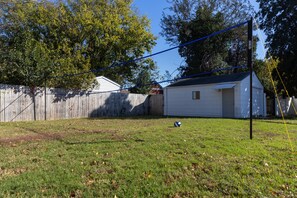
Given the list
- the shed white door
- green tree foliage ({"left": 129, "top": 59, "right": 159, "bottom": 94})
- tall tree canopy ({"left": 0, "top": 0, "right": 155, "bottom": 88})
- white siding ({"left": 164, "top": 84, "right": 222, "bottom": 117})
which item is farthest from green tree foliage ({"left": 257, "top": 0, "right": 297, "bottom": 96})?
green tree foliage ({"left": 129, "top": 59, "right": 159, "bottom": 94})

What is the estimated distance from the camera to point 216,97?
16.5 m

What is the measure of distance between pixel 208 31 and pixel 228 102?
1158cm

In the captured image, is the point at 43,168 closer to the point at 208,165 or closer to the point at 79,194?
the point at 79,194

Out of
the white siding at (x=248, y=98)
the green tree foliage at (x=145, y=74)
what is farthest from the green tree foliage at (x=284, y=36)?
the green tree foliage at (x=145, y=74)

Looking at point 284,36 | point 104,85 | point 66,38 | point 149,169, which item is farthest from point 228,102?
point 149,169

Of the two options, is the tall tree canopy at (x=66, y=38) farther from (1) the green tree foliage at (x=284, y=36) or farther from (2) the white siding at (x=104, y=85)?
(1) the green tree foliage at (x=284, y=36)

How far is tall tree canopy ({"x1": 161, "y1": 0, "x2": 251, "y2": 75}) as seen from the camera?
2531 cm

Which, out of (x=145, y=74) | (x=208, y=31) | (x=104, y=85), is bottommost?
(x=104, y=85)

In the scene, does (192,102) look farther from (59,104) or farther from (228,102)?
(59,104)

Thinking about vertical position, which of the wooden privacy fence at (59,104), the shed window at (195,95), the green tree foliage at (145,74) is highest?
the green tree foliage at (145,74)

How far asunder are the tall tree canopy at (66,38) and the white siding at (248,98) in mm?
8865

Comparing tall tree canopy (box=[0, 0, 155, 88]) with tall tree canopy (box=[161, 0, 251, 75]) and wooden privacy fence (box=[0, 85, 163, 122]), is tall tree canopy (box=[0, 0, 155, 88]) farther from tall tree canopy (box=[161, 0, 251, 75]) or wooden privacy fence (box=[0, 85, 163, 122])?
tall tree canopy (box=[161, 0, 251, 75])

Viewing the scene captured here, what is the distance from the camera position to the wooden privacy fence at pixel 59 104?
39.5 feet

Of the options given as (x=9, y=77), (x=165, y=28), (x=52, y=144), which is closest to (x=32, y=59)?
(x=9, y=77)
